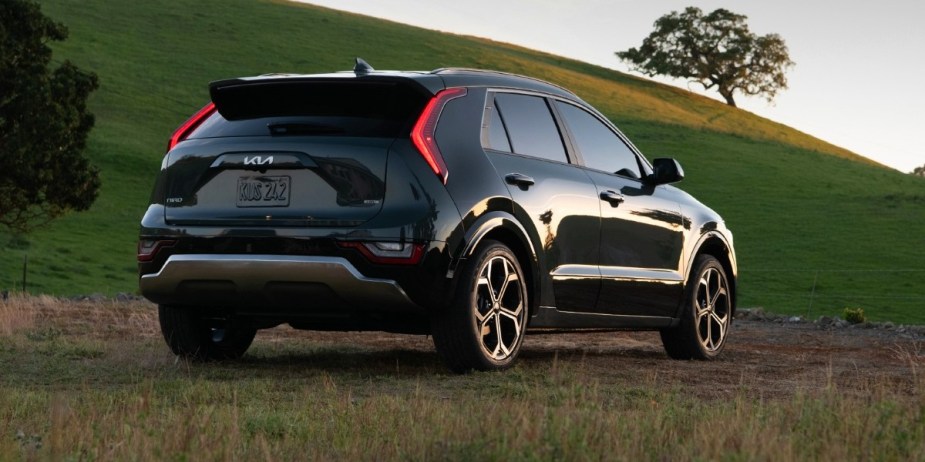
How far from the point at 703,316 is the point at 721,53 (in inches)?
3089

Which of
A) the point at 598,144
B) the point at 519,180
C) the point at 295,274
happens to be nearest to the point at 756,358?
the point at 598,144

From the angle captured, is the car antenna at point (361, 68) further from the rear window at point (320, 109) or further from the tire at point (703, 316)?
the tire at point (703, 316)

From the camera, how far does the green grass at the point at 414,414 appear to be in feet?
15.7

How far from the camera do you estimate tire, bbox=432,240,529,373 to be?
791 centimetres

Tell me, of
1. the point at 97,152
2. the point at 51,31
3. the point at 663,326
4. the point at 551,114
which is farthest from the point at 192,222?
the point at 97,152

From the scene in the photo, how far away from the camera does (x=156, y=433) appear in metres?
5.27

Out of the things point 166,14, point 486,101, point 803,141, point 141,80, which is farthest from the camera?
point 803,141

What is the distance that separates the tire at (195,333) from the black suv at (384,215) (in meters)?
0.01

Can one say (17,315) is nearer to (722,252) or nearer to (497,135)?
(497,135)

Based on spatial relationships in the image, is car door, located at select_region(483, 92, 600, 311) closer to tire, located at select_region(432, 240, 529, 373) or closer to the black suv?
the black suv

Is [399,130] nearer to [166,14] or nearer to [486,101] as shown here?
[486,101]

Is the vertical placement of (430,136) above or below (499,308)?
above

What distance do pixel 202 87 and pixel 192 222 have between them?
178 feet

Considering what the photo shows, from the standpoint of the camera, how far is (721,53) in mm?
86625
